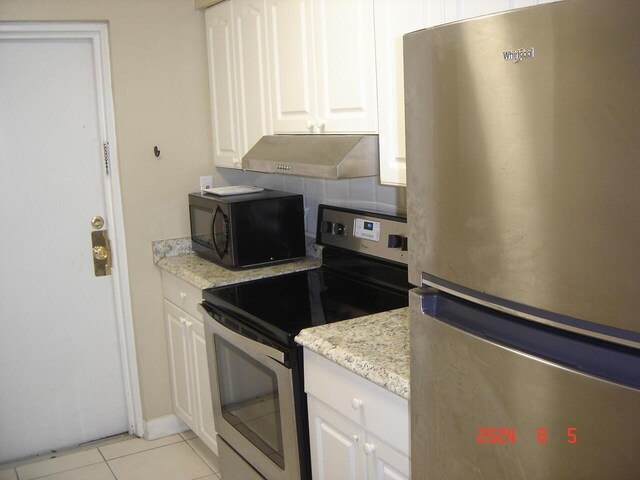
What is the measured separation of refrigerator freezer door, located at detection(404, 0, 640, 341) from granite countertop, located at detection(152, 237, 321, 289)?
1688mm

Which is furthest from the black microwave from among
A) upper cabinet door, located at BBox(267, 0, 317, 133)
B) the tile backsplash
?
upper cabinet door, located at BBox(267, 0, 317, 133)

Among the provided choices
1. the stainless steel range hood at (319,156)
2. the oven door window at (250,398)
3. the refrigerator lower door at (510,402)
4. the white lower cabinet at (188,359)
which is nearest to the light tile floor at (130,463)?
the white lower cabinet at (188,359)

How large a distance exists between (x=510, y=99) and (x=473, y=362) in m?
0.47

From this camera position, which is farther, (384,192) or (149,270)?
(149,270)

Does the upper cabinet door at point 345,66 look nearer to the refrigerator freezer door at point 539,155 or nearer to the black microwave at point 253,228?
the black microwave at point 253,228

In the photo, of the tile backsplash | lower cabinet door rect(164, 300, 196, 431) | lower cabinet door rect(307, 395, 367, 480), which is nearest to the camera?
lower cabinet door rect(307, 395, 367, 480)

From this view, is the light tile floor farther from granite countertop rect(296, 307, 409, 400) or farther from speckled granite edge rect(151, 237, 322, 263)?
granite countertop rect(296, 307, 409, 400)

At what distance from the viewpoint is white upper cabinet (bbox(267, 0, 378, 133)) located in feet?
7.35

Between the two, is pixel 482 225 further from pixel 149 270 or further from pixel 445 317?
pixel 149 270

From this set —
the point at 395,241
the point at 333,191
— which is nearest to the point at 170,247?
the point at 333,191

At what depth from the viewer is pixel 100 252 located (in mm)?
3473

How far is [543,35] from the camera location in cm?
107

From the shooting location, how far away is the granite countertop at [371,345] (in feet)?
5.82

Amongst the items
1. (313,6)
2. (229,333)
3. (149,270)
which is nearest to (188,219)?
(149,270)
